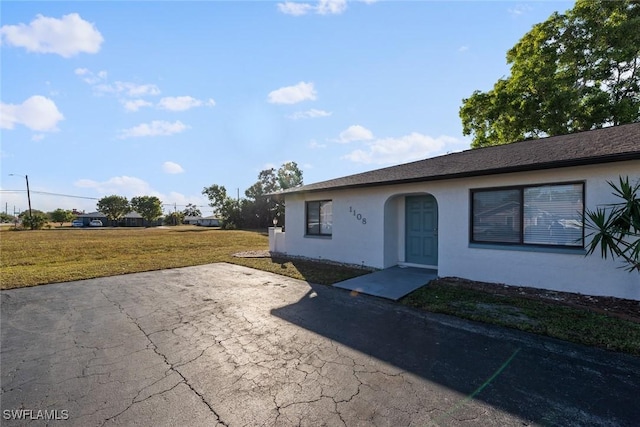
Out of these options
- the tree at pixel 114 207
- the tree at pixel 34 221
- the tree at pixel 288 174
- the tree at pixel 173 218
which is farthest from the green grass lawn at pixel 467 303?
the tree at pixel 114 207

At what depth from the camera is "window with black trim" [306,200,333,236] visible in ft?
34.7

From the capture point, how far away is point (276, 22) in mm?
8773

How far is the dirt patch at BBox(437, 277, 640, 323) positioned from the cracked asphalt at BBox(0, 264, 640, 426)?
6.41 feet

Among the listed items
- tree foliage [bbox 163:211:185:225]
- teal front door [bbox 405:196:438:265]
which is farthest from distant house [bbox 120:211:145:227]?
teal front door [bbox 405:196:438:265]

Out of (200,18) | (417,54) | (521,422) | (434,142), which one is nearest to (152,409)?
(521,422)

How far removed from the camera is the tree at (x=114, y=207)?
7075 centimetres

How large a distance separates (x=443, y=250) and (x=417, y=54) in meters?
6.47

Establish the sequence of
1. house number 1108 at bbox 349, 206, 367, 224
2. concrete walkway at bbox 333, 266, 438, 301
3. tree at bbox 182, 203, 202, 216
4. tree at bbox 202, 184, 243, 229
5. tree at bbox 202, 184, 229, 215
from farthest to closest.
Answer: tree at bbox 182, 203, 202, 216
tree at bbox 202, 184, 229, 215
tree at bbox 202, 184, 243, 229
house number 1108 at bbox 349, 206, 367, 224
concrete walkway at bbox 333, 266, 438, 301

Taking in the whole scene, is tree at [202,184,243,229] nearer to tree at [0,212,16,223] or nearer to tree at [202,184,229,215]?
tree at [202,184,229,215]

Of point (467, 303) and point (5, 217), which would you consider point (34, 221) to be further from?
point (5, 217)

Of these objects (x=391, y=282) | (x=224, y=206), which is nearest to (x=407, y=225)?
(x=391, y=282)

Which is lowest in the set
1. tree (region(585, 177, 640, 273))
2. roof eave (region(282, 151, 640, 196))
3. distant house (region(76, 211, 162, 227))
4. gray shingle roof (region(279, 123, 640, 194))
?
distant house (region(76, 211, 162, 227))

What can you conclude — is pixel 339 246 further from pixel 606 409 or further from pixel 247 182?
pixel 247 182

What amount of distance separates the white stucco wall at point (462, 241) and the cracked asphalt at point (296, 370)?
282 cm
